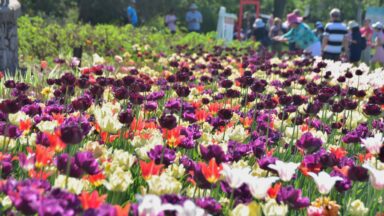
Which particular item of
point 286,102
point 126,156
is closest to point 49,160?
point 126,156

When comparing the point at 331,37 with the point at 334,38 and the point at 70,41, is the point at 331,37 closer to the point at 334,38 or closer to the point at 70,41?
the point at 334,38

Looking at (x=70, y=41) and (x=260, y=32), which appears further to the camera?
(x=260, y=32)

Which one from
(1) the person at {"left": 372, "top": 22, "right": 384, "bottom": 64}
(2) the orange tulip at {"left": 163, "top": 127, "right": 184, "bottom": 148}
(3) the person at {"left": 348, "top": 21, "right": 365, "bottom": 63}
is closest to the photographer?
(2) the orange tulip at {"left": 163, "top": 127, "right": 184, "bottom": 148}

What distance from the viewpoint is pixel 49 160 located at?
2.21 meters

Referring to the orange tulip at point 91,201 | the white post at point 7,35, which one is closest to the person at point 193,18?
the white post at point 7,35

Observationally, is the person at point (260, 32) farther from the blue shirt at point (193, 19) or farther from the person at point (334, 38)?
the person at point (334, 38)

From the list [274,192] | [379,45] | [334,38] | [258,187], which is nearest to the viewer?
[258,187]

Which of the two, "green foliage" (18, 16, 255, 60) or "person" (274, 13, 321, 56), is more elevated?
"person" (274, 13, 321, 56)

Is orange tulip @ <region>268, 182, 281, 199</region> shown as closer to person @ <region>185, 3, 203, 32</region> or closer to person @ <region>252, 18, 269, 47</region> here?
person @ <region>185, 3, 203, 32</region>

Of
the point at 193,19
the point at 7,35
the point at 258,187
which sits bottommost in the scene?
the point at 258,187

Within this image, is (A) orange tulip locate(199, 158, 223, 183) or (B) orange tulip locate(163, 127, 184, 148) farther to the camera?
(B) orange tulip locate(163, 127, 184, 148)

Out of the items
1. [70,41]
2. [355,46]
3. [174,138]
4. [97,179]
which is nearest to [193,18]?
[355,46]

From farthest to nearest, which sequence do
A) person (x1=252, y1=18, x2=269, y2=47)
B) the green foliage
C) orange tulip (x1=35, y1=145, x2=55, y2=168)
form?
person (x1=252, y1=18, x2=269, y2=47) → the green foliage → orange tulip (x1=35, y1=145, x2=55, y2=168)

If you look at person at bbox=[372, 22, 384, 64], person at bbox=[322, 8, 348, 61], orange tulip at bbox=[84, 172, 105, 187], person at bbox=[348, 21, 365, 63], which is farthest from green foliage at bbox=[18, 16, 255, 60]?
orange tulip at bbox=[84, 172, 105, 187]
